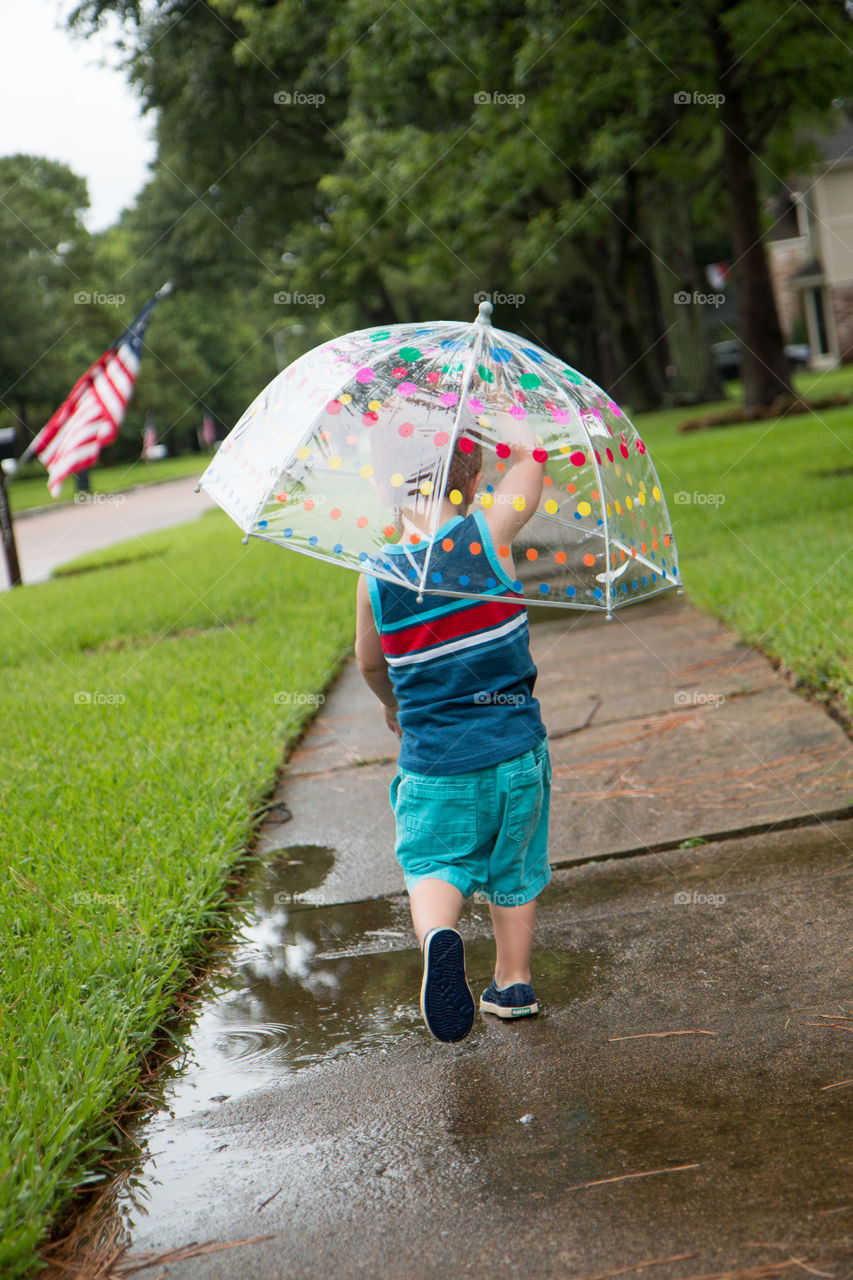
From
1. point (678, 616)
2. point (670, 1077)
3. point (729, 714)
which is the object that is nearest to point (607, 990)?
point (670, 1077)

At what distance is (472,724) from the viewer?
2.64m

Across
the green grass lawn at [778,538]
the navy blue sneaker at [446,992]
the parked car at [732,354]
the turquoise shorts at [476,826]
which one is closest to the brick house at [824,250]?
the parked car at [732,354]

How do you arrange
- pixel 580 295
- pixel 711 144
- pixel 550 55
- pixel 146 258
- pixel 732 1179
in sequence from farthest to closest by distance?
pixel 580 295 < pixel 146 258 < pixel 711 144 < pixel 550 55 < pixel 732 1179

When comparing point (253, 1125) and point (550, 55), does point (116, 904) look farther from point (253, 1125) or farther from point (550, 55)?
point (550, 55)

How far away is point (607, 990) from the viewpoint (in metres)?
2.78

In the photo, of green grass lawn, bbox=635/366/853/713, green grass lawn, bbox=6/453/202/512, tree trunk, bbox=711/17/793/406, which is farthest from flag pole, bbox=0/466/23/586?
green grass lawn, bbox=6/453/202/512

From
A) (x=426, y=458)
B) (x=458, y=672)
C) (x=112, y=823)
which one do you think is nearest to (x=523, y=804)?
(x=458, y=672)

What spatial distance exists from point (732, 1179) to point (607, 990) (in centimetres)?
81

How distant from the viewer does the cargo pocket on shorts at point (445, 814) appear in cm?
263

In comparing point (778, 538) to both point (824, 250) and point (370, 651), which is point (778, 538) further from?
point (824, 250)

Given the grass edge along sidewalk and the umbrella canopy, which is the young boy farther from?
the grass edge along sidewalk

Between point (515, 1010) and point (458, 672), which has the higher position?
point (458, 672)

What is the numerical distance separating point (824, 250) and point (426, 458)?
125 ft

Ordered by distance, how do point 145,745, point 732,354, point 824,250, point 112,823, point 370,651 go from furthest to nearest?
1. point 732,354
2. point 824,250
3. point 145,745
4. point 112,823
5. point 370,651
